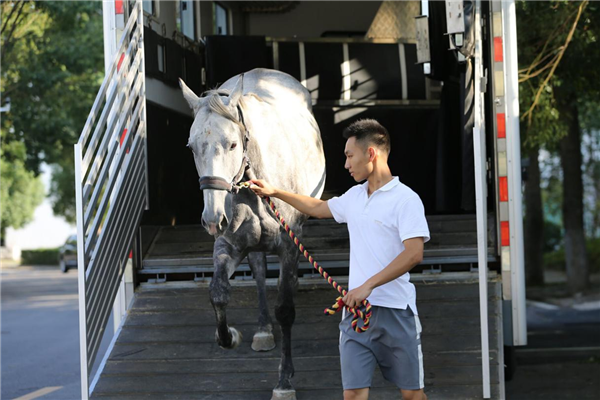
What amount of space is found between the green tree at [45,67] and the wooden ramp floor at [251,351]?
39.3ft

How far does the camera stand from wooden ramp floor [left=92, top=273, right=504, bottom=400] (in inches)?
214

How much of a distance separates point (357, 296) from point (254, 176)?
1.50 meters

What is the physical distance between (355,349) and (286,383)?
4.56 feet

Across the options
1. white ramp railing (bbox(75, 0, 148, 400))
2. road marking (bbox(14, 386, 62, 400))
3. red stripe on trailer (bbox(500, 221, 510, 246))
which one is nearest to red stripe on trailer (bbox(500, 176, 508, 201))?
red stripe on trailer (bbox(500, 221, 510, 246))

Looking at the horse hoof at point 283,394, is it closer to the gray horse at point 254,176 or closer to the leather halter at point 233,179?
the gray horse at point 254,176

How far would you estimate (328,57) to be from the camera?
31.3ft

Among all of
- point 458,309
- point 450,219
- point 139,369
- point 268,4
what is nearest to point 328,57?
point 268,4

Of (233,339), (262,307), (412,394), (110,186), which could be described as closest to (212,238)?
(262,307)

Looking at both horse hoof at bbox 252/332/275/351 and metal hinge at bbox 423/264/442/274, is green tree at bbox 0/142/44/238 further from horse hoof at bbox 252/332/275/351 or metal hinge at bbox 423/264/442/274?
horse hoof at bbox 252/332/275/351

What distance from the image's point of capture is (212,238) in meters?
7.25

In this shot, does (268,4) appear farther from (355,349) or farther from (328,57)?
(355,349)

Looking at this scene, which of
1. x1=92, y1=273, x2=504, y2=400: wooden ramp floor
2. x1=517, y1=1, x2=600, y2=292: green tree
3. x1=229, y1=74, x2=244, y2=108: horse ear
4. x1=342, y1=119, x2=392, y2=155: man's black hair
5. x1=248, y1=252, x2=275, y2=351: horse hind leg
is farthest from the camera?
x1=517, y1=1, x2=600, y2=292: green tree

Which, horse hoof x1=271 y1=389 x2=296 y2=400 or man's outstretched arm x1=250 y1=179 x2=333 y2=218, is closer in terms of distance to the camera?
man's outstretched arm x1=250 y1=179 x2=333 y2=218

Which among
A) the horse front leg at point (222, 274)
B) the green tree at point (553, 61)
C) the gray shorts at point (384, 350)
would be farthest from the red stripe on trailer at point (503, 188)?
the green tree at point (553, 61)
